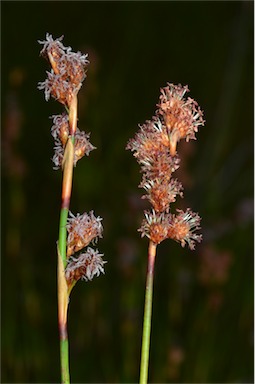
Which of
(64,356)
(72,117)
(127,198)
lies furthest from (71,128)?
(127,198)

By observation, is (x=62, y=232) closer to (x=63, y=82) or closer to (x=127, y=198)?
(x=63, y=82)

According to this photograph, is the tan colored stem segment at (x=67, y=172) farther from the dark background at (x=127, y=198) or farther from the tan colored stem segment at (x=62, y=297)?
the dark background at (x=127, y=198)

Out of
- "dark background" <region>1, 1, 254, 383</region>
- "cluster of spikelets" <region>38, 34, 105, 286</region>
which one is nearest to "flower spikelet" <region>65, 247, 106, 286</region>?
"cluster of spikelets" <region>38, 34, 105, 286</region>

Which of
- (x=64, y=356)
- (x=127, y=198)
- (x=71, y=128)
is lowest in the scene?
(x=64, y=356)

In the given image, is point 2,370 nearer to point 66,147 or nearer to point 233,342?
point 233,342

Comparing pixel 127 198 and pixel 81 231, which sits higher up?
pixel 127 198

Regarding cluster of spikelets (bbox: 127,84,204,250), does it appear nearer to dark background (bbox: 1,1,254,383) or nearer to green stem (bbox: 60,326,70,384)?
green stem (bbox: 60,326,70,384)

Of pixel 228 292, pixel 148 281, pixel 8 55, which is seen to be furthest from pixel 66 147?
pixel 8 55
